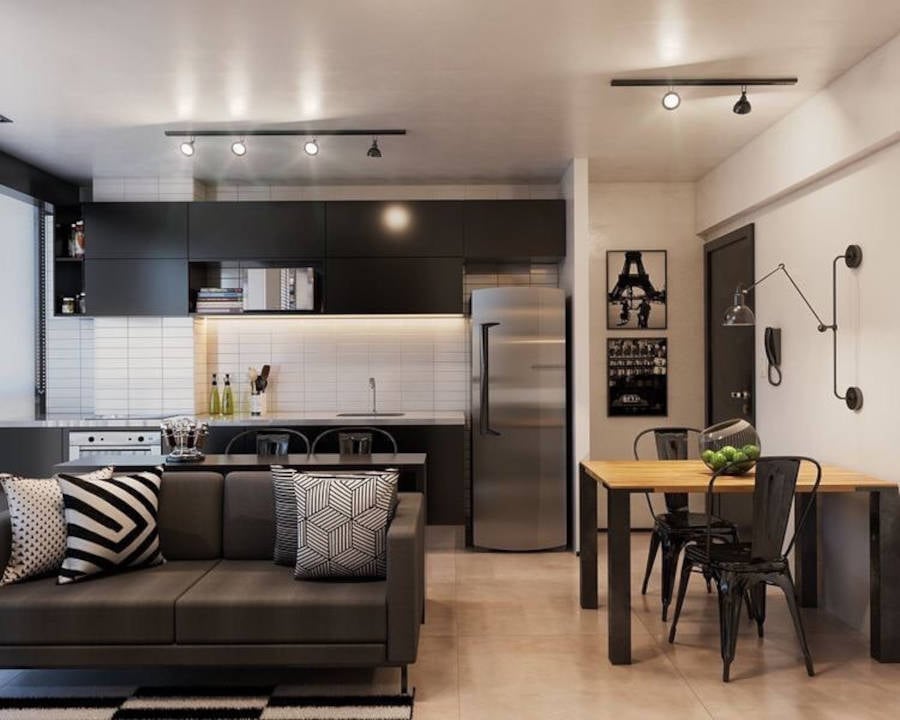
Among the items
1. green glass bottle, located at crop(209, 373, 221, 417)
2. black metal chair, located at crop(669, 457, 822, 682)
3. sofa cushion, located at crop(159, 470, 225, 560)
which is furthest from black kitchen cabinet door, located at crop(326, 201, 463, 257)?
black metal chair, located at crop(669, 457, 822, 682)

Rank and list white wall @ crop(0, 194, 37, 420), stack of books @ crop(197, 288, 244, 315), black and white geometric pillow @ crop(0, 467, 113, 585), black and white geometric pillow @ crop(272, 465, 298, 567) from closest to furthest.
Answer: black and white geometric pillow @ crop(0, 467, 113, 585) → black and white geometric pillow @ crop(272, 465, 298, 567) → white wall @ crop(0, 194, 37, 420) → stack of books @ crop(197, 288, 244, 315)

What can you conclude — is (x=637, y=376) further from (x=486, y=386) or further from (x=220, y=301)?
(x=220, y=301)

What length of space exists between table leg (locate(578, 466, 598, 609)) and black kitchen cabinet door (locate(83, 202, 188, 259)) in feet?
11.5

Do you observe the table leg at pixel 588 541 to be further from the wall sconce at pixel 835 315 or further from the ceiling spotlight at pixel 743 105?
the ceiling spotlight at pixel 743 105

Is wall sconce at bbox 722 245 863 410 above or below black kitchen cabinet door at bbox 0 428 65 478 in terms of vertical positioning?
above

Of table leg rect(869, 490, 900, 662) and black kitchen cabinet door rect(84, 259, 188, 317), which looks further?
black kitchen cabinet door rect(84, 259, 188, 317)

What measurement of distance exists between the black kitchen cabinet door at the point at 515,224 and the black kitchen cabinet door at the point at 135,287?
213cm

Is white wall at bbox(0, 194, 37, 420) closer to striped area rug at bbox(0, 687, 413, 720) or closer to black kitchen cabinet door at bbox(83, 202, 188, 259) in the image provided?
black kitchen cabinet door at bbox(83, 202, 188, 259)

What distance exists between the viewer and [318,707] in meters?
3.21

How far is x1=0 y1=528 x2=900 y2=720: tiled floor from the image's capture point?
10.8ft

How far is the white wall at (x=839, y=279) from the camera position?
3920 mm

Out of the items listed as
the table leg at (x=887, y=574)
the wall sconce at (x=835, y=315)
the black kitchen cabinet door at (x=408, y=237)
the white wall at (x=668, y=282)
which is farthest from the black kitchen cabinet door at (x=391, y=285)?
the table leg at (x=887, y=574)

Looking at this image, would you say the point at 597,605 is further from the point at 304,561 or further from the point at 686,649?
the point at 304,561

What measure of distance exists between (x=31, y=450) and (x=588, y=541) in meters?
3.94
